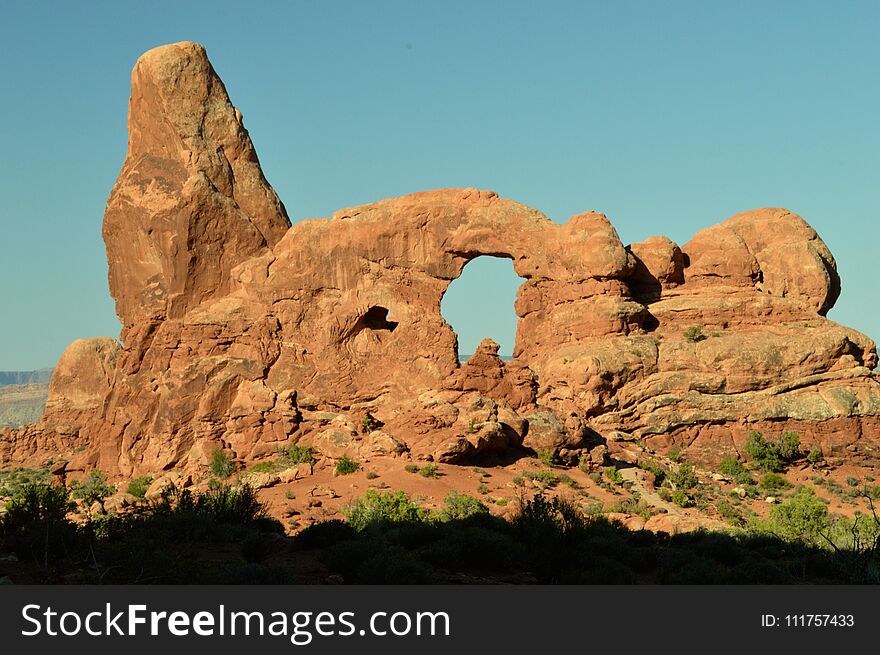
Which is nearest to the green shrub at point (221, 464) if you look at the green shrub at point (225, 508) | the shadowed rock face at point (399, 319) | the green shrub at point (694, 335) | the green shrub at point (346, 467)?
the shadowed rock face at point (399, 319)

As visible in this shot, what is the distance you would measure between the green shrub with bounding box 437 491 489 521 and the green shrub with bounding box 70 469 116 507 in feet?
39.3

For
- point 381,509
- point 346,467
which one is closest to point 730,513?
point 346,467

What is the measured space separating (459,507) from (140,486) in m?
13.4

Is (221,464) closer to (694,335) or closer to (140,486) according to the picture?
(140,486)

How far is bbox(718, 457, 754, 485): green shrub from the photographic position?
3584 centimetres

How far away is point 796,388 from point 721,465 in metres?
4.30

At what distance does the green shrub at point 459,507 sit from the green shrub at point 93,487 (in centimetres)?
1198

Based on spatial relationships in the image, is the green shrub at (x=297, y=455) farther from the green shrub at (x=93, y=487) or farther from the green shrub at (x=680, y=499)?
the green shrub at (x=680, y=499)

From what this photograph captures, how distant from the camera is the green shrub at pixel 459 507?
25.0 metres

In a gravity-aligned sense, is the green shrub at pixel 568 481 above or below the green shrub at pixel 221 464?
below

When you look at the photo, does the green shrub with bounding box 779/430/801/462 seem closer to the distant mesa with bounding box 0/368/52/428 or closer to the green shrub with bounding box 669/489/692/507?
the green shrub with bounding box 669/489/692/507

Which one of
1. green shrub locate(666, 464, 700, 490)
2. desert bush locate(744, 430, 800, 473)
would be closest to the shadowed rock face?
desert bush locate(744, 430, 800, 473)

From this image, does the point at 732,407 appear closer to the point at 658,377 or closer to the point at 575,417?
the point at 658,377

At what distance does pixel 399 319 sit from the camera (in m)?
38.6
